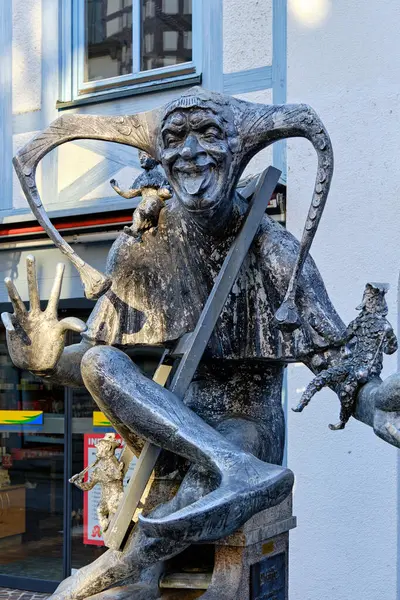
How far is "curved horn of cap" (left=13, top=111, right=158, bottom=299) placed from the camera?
2707mm

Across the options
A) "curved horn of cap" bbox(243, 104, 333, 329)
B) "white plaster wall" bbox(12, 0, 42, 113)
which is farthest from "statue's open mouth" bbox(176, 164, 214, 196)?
"white plaster wall" bbox(12, 0, 42, 113)

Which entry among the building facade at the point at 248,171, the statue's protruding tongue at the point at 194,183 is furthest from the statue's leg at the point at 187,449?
the building facade at the point at 248,171

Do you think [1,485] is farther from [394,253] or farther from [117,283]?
[117,283]

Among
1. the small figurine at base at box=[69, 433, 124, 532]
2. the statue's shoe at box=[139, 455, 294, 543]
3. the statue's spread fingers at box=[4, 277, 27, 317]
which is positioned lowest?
the small figurine at base at box=[69, 433, 124, 532]

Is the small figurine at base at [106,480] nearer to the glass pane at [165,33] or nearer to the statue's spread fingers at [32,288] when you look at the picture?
the statue's spread fingers at [32,288]

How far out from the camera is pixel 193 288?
279cm

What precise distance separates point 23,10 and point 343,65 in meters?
2.79

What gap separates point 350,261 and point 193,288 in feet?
9.09

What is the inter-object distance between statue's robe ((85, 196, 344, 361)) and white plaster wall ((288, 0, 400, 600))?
8.55 feet

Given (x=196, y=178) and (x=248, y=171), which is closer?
(x=196, y=178)

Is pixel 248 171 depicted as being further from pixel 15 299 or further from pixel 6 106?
pixel 15 299

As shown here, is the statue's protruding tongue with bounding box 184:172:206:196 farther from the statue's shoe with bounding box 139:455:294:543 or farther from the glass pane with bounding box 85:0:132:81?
the glass pane with bounding box 85:0:132:81

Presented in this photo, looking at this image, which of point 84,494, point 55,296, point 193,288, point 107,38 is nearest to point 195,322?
point 193,288

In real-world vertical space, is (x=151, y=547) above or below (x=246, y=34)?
below
